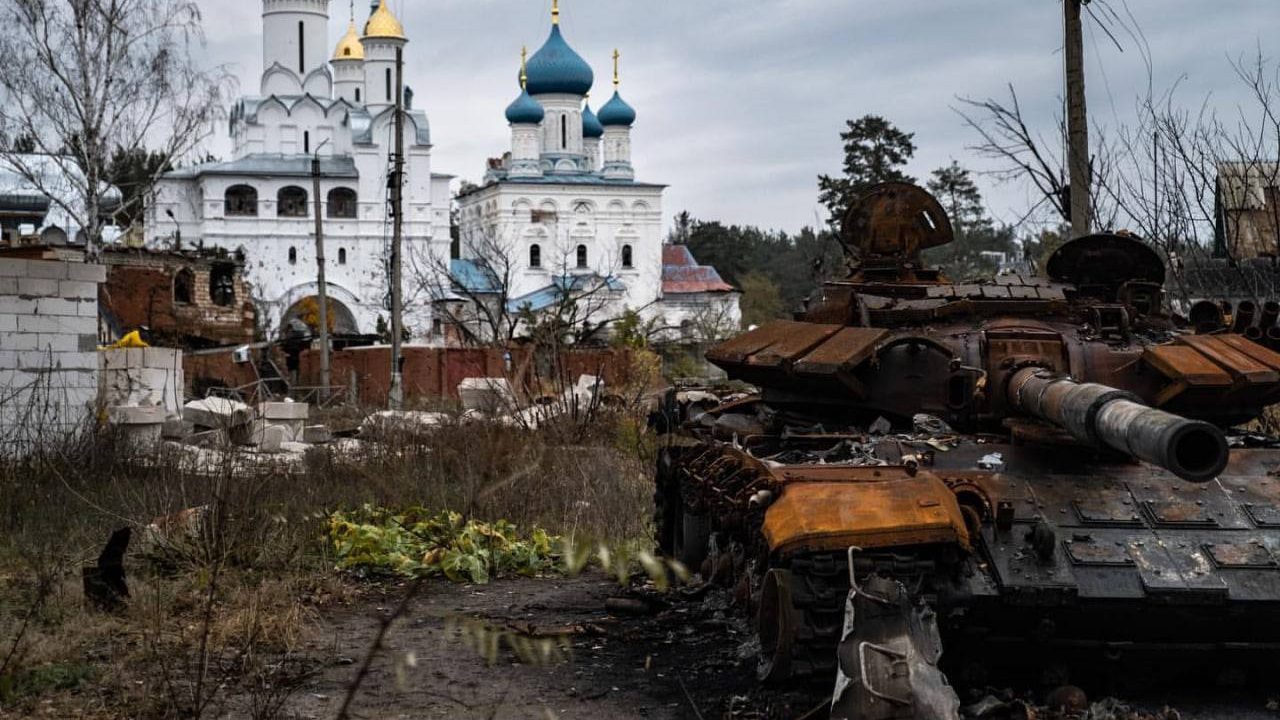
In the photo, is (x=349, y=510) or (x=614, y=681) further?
(x=349, y=510)

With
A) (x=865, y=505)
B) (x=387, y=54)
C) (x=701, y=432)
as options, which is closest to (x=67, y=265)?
(x=701, y=432)

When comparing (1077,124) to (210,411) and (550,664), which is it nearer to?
(550,664)

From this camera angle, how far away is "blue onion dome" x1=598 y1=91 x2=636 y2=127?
78.8 meters

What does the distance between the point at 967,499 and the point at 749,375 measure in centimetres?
289

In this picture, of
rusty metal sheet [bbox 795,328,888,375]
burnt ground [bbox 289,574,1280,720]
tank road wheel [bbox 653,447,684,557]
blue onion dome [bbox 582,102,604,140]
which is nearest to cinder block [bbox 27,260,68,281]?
burnt ground [bbox 289,574,1280,720]

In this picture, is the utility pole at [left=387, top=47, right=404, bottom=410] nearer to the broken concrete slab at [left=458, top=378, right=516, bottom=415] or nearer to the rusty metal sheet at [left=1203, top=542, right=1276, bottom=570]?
the broken concrete slab at [left=458, top=378, right=516, bottom=415]

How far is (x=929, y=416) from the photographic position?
859 centimetres

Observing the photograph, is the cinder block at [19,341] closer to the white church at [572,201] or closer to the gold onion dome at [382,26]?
the gold onion dome at [382,26]

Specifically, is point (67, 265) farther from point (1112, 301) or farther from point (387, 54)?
point (387, 54)

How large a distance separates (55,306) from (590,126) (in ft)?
207

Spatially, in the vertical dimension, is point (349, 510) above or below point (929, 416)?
below

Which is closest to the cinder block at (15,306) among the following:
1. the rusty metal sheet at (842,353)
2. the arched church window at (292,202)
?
the rusty metal sheet at (842,353)

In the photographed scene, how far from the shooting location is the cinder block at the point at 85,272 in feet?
59.3

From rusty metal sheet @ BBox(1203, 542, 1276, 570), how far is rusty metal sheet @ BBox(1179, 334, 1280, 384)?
123cm
